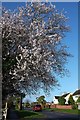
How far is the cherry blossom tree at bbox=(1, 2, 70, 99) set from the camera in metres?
15.0

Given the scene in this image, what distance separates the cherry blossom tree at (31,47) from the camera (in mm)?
14953

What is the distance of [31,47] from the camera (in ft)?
50.6

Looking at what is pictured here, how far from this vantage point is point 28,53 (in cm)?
1503

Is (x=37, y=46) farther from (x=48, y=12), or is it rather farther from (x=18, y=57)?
(x=48, y=12)

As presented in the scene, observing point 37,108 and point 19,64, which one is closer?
point 19,64

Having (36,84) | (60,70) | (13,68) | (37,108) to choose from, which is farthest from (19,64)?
(37,108)

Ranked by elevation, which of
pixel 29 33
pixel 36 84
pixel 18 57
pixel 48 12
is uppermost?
pixel 48 12

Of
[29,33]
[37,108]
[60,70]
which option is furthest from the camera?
[37,108]

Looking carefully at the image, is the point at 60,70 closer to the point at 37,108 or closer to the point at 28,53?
the point at 28,53

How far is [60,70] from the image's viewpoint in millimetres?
16797

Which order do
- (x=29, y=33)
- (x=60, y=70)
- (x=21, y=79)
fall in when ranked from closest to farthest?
(x=21, y=79), (x=29, y=33), (x=60, y=70)

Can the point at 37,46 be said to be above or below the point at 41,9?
below

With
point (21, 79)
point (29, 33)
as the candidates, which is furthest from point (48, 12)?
point (21, 79)

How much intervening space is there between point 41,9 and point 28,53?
2.92m
